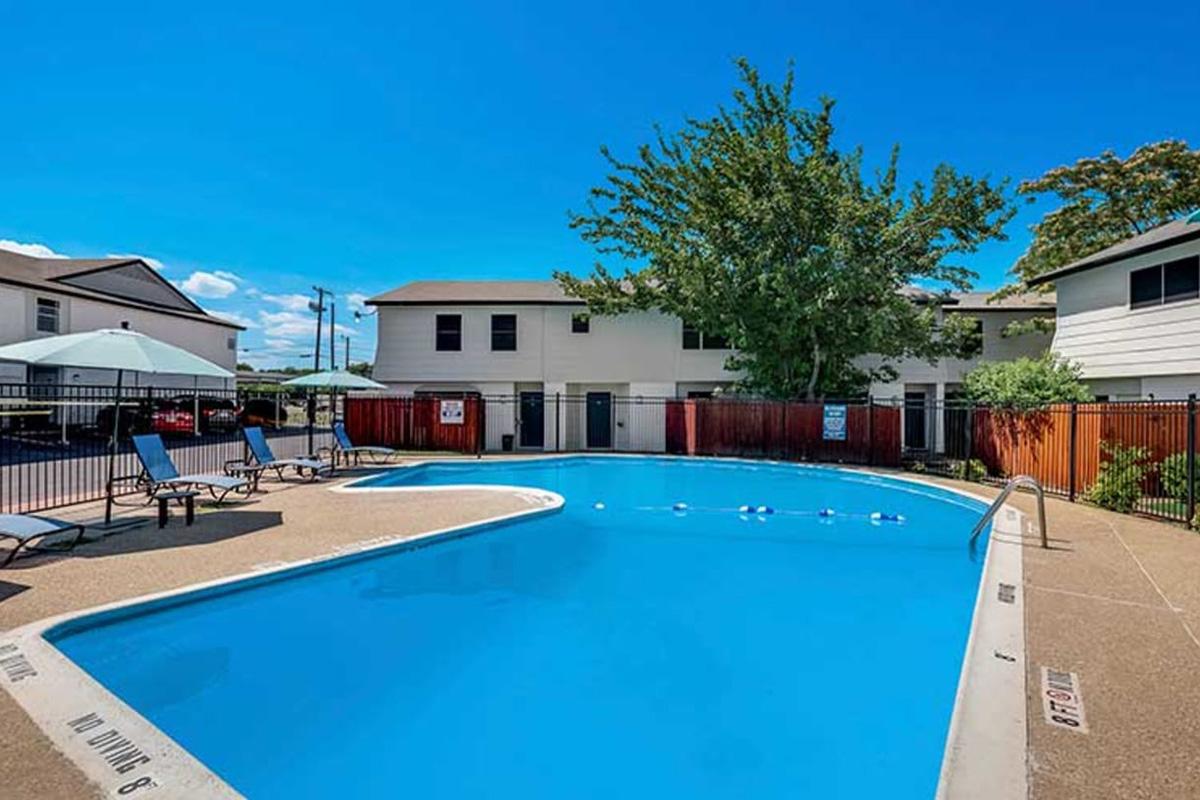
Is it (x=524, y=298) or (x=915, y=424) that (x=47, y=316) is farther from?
(x=915, y=424)

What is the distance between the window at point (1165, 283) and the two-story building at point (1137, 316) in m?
0.02

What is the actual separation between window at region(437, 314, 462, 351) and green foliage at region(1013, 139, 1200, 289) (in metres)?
19.3

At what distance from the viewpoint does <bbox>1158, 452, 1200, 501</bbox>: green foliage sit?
945 cm

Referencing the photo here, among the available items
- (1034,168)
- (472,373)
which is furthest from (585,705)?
(1034,168)

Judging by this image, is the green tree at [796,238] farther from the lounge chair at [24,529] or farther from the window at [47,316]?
the window at [47,316]

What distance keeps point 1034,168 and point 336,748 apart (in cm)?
2398

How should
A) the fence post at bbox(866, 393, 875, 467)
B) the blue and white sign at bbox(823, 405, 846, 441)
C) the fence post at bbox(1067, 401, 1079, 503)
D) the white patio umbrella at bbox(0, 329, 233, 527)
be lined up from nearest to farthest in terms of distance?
the white patio umbrella at bbox(0, 329, 233, 527) < the fence post at bbox(1067, 401, 1079, 503) < the fence post at bbox(866, 393, 875, 467) < the blue and white sign at bbox(823, 405, 846, 441)

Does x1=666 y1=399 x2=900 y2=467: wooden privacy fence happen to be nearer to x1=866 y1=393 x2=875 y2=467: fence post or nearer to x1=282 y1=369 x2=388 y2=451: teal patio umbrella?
x1=866 y1=393 x2=875 y2=467: fence post

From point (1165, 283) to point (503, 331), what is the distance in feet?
60.1

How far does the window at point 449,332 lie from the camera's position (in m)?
22.9

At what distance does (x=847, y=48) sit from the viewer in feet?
43.8

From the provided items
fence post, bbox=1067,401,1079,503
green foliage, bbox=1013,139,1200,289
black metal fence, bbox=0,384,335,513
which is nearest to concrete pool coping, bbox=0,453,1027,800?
black metal fence, bbox=0,384,335,513

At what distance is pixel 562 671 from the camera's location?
206 inches

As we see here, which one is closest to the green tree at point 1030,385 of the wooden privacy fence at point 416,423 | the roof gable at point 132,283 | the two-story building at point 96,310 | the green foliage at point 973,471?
the green foliage at point 973,471
